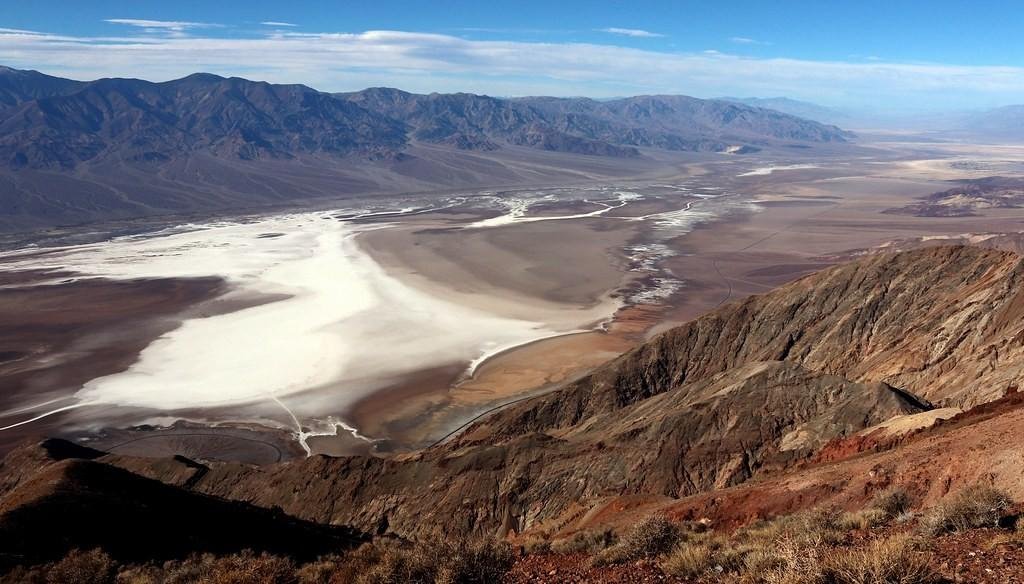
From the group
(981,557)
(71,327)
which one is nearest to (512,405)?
(981,557)

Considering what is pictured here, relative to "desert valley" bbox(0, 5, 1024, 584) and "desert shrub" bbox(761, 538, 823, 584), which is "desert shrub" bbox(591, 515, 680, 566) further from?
"desert shrub" bbox(761, 538, 823, 584)

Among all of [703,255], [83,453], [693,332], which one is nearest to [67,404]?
[83,453]

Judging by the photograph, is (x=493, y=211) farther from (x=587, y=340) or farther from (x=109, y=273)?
(x=587, y=340)

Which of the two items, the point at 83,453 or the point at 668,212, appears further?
the point at 668,212

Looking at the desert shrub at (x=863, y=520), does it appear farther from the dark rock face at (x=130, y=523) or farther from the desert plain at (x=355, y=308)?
the desert plain at (x=355, y=308)

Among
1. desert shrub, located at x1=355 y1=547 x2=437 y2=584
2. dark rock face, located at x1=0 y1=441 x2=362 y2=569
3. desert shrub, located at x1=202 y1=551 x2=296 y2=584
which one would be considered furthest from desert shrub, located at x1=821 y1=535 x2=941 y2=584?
dark rock face, located at x1=0 y1=441 x2=362 y2=569

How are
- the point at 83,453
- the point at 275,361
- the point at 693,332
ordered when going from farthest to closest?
the point at 275,361
the point at 693,332
the point at 83,453

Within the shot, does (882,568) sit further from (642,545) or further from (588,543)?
(588,543)

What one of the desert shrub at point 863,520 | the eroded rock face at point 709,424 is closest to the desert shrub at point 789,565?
the desert shrub at point 863,520
